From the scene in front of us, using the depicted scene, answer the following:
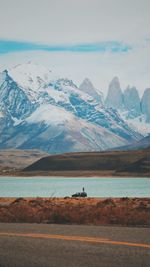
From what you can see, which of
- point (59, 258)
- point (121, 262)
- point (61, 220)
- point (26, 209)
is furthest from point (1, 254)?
point (26, 209)

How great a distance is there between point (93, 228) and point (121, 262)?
6574 mm

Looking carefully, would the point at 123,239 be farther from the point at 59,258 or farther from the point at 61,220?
the point at 61,220

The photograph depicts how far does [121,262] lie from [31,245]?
323cm

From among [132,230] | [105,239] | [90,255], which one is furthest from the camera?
[132,230]

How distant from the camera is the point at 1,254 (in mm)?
14227

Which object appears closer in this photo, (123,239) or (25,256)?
(25,256)

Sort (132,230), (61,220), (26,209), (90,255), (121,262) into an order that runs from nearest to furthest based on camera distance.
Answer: (121,262)
(90,255)
(132,230)
(61,220)
(26,209)

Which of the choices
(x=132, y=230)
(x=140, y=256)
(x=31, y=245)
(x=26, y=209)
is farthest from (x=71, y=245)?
(x=26, y=209)

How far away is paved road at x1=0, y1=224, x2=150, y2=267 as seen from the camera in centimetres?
1309

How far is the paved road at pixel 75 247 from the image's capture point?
1309 cm

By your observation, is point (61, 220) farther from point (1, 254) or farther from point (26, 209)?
point (1, 254)

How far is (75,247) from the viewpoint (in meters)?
14.9

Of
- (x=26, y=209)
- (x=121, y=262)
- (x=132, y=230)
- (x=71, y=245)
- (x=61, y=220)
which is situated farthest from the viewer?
(x=26, y=209)

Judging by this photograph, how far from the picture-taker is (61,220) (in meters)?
25.2
